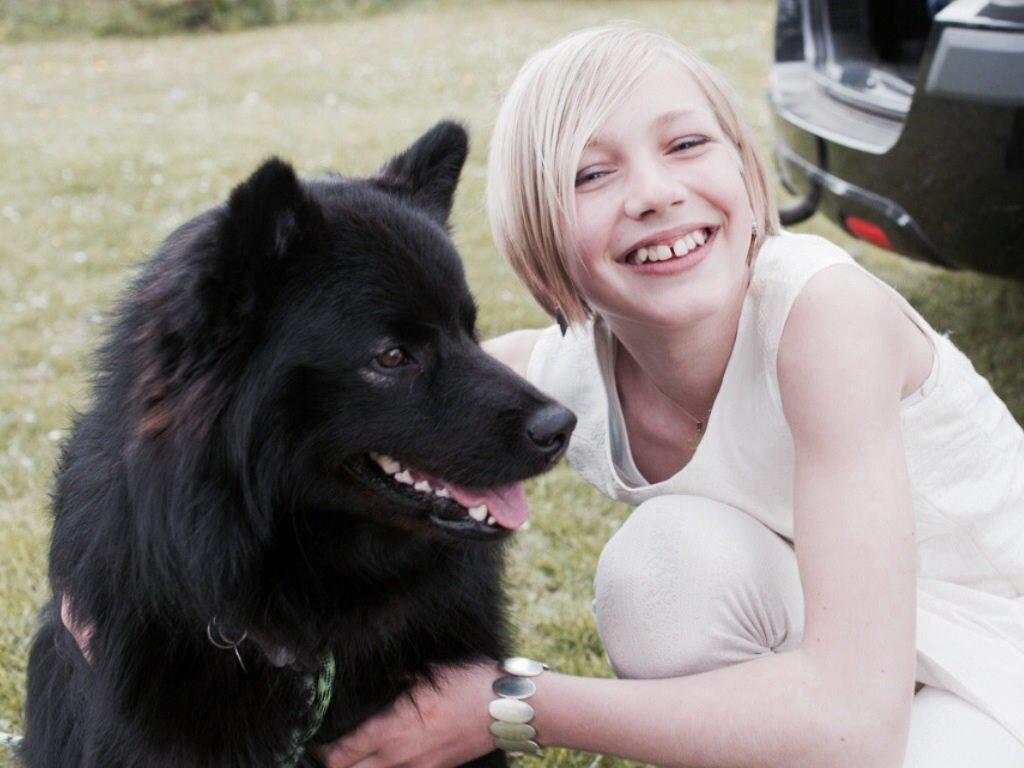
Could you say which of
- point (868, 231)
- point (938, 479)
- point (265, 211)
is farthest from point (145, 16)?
point (938, 479)

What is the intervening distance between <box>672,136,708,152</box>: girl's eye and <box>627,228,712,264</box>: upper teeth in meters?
0.16

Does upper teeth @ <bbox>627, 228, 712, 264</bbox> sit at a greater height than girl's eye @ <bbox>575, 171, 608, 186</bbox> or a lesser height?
lesser

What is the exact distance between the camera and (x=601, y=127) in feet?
6.88

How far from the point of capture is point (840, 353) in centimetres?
195

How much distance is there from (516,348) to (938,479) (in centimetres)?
101

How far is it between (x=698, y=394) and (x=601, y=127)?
0.60m

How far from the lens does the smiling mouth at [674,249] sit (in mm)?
2090

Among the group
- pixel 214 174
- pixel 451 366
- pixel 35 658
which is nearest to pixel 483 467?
pixel 451 366

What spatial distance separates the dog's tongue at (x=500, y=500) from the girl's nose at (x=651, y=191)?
21.2 inches

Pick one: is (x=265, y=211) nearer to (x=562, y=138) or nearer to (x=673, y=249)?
(x=562, y=138)

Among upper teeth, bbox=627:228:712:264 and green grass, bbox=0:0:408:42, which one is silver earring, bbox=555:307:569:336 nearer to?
upper teeth, bbox=627:228:712:264

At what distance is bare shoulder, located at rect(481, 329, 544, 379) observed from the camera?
→ 2.74m

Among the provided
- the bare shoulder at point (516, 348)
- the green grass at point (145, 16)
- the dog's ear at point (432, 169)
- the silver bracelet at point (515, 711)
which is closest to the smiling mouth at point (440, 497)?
the silver bracelet at point (515, 711)

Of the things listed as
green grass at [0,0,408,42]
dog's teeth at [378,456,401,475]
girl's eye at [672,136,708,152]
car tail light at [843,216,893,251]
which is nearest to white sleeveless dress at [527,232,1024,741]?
girl's eye at [672,136,708,152]
